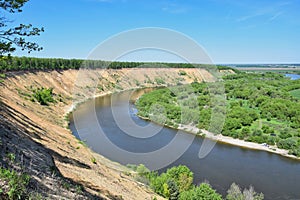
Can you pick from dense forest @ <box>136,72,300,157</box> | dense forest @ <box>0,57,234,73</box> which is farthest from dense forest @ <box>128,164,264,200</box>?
dense forest @ <box>0,57,234,73</box>

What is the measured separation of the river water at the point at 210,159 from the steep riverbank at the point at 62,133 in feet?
10.9

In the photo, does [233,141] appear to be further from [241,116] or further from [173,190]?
[173,190]

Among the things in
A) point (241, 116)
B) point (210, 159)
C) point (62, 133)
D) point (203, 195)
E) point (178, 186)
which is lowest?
A: point (210, 159)

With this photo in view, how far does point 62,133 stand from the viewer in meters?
20.9

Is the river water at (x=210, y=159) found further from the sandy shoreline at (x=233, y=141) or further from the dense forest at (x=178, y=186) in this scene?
the dense forest at (x=178, y=186)

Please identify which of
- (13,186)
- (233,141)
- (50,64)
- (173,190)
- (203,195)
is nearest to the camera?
(13,186)

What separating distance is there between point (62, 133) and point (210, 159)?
13674 mm

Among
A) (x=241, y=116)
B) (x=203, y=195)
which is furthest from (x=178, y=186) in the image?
(x=241, y=116)

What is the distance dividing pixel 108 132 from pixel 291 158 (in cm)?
2031

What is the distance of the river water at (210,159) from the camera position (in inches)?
762

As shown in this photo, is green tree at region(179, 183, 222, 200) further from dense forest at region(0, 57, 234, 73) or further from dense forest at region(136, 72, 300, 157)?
dense forest at region(0, 57, 234, 73)

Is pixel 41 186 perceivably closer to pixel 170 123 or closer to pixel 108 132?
pixel 108 132

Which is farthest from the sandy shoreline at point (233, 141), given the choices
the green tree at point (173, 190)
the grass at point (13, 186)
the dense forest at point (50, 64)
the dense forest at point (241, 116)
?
the grass at point (13, 186)

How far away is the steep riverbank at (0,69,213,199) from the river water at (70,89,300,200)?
3327 millimetres
